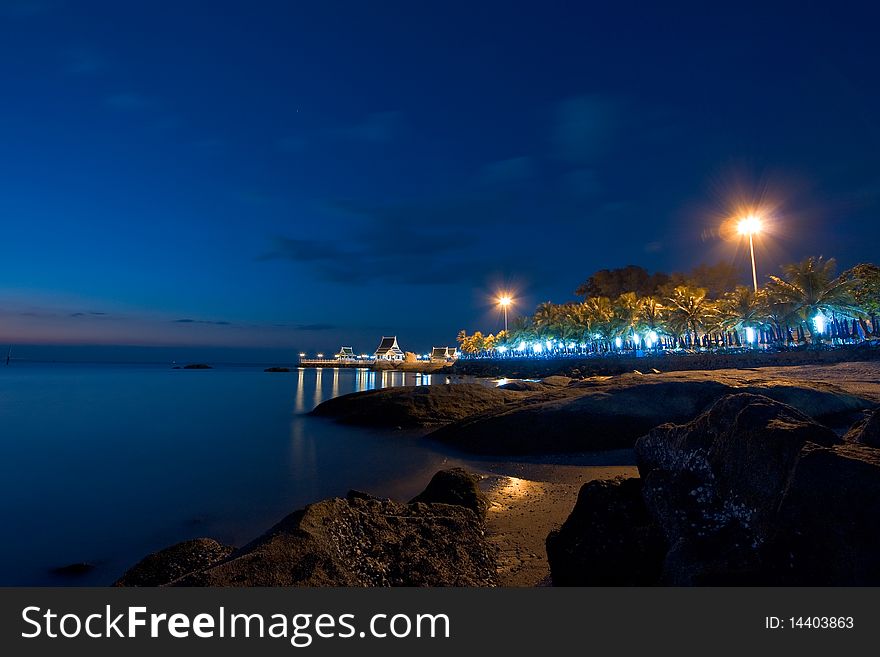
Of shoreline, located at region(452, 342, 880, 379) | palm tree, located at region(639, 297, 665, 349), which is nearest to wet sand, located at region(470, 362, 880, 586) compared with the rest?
shoreline, located at region(452, 342, 880, 379)

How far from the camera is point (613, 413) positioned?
18.0 meters

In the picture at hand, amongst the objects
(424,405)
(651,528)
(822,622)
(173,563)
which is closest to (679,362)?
(424,405)

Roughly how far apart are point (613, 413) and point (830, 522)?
48.5 ft

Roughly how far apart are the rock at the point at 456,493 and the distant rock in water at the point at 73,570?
7.67m

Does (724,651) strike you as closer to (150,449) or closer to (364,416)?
(364,416)

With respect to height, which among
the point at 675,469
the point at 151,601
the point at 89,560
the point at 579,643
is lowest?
the point at 89,560

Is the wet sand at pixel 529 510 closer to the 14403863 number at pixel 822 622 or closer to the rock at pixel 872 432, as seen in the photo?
the 14403863 number at pixel 822 622

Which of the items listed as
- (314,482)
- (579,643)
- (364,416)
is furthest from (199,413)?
(579,643)

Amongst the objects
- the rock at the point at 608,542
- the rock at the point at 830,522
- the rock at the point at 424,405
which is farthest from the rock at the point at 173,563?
the rock at the point at 424,405

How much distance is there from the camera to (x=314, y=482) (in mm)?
17125

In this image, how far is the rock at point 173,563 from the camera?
24.2 feet

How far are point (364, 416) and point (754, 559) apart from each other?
85.2ft

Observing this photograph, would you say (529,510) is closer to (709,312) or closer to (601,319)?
(709,312)

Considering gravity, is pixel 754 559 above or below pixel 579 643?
above
